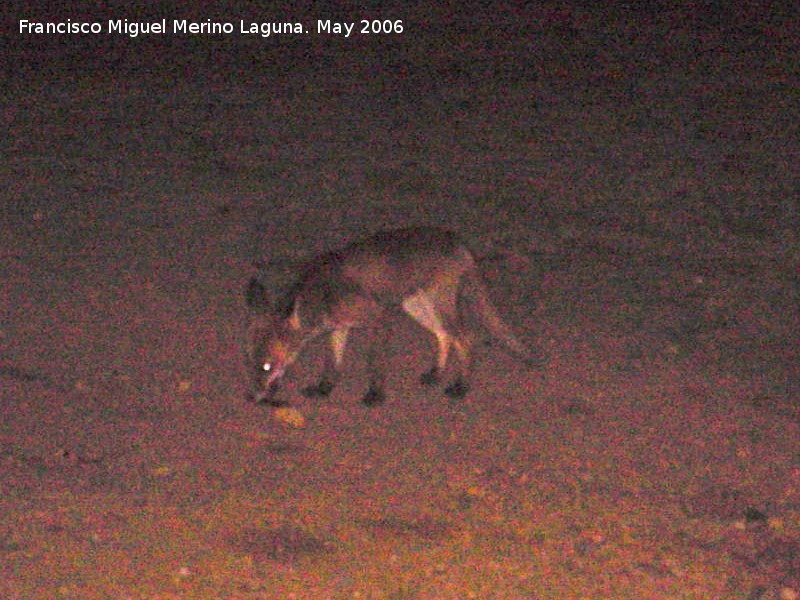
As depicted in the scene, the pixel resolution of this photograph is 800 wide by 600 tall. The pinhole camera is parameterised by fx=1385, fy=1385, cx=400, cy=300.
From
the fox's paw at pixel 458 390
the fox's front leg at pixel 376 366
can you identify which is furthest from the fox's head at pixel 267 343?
the fox's paw at pixel 458 390

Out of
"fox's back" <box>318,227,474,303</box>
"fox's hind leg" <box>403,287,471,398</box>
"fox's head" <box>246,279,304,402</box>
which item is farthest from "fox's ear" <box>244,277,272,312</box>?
"fox's hind leg" <box>403,287,471,398</box>

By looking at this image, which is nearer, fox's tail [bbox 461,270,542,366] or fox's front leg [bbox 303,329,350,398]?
fox's front leg [bbox 303,329,350,398]

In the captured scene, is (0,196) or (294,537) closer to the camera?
(294,537)

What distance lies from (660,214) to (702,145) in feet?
8.40

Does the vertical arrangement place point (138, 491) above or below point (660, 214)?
below

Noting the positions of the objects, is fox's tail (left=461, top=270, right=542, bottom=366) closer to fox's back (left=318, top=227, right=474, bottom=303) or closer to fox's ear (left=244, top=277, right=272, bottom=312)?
fox's back (left=318, top=227, right=474, bottom=303)

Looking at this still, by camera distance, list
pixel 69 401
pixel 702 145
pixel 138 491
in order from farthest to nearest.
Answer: pixel 702 145
pixel 69 401
pixel 138 491

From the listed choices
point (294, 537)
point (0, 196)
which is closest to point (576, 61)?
point (0, 196)

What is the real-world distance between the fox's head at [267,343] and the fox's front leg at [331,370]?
355 mm

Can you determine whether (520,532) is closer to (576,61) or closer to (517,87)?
(517,87)

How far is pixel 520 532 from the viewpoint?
19.3ft

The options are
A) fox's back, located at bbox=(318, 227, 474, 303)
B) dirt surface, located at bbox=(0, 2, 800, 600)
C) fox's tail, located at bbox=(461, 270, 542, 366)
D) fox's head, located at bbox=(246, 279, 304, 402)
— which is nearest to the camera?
dirt surface, located at bbox=(0, 2, 800, 600)

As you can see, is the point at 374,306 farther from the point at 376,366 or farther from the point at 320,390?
the point at 320,390

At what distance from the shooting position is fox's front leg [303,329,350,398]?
304 inches
